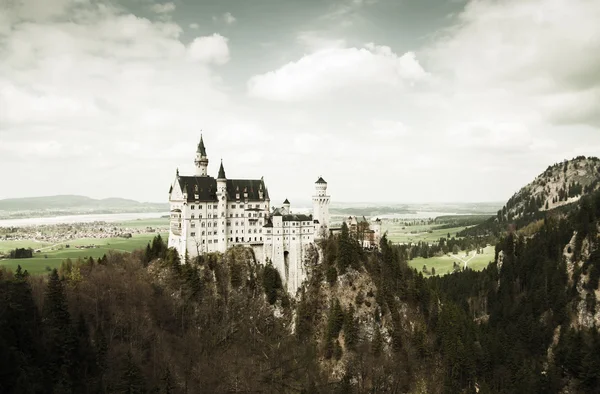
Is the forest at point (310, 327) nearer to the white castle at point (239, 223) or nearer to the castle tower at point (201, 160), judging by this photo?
the white castle at point (239, 223)

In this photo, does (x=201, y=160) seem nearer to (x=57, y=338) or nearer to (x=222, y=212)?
(x=222, y=212)

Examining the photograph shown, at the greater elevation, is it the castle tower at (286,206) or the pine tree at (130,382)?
the castle tower at (286,206)

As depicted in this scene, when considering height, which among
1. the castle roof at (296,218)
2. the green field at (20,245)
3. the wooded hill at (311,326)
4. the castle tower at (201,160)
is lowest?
the wooded hill at (311,326)

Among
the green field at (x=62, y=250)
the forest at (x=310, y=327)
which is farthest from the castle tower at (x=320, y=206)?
the green field at (x=62, y=250)

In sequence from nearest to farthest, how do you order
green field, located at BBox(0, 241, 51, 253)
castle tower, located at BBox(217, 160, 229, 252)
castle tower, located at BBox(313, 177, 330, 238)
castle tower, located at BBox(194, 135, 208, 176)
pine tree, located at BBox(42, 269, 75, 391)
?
1. pine tree, located at BBox(42, 269, 75, 391)
2. castle tower, located at BBox(217, 160, 229, 252)
3. castle tower, located at BBox(313, 177, 330, 238)
4. castle tower, located at BBox(194, 135, 208, 176)
5. green field, located at BBox(0, 241, 51, 253)


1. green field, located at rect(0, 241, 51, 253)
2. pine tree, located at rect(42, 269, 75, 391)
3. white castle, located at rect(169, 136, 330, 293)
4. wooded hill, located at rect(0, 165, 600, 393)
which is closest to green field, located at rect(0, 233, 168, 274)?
green field, located at rect(0, 241, 51, 253)

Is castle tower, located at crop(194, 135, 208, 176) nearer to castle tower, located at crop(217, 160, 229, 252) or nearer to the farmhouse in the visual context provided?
castle tower, located at crop(217, 160, 229, 252)

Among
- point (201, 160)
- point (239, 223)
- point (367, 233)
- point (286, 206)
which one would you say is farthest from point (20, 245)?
point (367, 233)

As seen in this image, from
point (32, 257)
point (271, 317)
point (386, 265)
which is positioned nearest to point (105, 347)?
point (271, 317)
